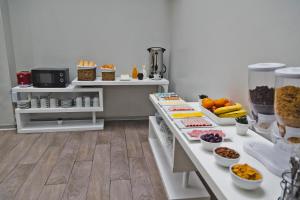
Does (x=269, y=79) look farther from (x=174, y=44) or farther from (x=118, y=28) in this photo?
(x=118, y=28)

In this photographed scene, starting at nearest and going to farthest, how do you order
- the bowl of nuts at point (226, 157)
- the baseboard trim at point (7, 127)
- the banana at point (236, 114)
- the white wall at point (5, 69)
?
the bowl of nuts at point (226, 157)
the banana at point (236, 114)
the white wall at point (5, 69)
the baseboard trim at point (7, 127)

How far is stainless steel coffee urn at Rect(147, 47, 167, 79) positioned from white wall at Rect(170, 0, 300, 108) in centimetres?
35

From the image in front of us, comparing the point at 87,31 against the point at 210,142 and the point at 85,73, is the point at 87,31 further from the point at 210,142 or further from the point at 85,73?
the point at 210,142

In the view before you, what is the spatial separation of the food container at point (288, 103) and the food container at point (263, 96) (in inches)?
5.8

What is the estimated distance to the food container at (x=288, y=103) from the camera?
74 centimetres

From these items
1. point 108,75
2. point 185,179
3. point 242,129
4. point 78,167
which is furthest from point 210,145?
point 108,75

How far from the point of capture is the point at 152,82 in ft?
9.55

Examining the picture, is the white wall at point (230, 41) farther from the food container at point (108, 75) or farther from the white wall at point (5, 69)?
the white wall at point (5, 69)

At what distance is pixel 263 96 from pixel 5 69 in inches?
121

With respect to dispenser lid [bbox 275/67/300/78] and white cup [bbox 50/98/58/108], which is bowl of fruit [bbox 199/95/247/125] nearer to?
dispenser lid [bbox 275/67/300/78]

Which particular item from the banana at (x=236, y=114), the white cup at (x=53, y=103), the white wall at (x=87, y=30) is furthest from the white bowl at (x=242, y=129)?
the white cup at (x=53, y=103)

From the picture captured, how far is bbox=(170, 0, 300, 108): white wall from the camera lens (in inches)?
40.9

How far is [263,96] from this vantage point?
0.97m

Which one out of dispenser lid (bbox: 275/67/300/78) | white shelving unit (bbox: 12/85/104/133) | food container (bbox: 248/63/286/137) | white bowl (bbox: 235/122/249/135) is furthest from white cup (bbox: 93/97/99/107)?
dispenser lid (bbox: 275/67/300/78)
